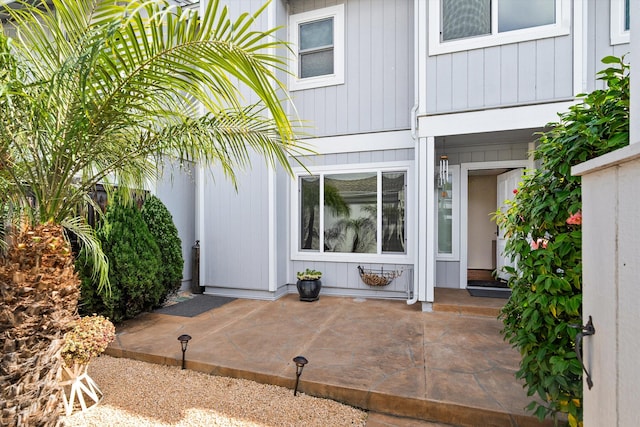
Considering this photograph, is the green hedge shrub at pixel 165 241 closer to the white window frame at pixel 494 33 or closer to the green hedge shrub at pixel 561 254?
the green hedge shrub at pixel 561 254

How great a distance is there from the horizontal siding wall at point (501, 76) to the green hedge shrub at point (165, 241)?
15.8ft

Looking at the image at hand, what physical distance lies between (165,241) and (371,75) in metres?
4.79

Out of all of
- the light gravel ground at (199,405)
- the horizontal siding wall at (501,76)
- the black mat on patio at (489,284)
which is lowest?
the light gravel ground at (199,405)

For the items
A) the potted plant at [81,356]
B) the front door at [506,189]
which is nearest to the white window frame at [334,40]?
the front door at [506,189]

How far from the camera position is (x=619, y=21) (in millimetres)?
4441

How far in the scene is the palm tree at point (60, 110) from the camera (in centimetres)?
176

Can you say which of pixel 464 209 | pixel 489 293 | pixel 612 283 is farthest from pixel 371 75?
pixel 612 283

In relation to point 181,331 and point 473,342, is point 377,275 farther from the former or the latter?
point 181,331

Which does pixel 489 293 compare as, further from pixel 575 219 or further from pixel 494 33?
pixel 575 219

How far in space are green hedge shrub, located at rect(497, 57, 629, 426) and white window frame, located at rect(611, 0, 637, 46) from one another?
390 centimetres

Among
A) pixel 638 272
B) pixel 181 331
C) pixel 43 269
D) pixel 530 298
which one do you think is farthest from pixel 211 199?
pixel 638 272

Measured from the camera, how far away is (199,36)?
178cm

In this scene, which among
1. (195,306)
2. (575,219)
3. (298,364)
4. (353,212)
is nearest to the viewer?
(575,219)

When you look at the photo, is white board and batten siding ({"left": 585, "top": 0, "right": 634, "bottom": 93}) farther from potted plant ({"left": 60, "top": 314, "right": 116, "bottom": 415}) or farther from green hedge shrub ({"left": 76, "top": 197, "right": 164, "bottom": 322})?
green hedge shrub ({"left": 76, "top": 197, "right": 164, "bottom": 322})
